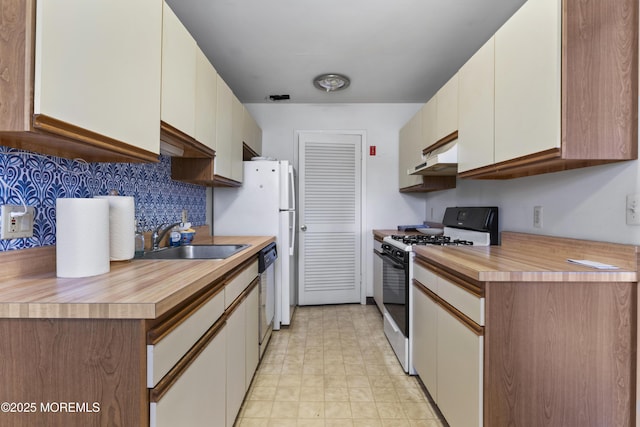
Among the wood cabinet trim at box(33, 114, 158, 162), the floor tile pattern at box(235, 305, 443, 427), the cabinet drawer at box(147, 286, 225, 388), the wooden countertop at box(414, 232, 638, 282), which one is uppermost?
the wood cabinet trim at box(33, 114, 158, 162)

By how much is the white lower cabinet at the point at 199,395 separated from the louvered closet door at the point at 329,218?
2270mm

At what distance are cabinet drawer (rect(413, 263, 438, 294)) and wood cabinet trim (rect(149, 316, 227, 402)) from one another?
3.62 feet

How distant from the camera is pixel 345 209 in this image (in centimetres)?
371

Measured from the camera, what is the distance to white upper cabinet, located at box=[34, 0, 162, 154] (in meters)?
0.82

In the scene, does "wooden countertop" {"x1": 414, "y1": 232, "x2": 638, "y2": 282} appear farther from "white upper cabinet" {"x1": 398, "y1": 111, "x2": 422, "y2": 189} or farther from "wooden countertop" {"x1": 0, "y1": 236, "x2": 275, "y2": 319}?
"white upper cabinet" {"x1": 398, "y1": 111, "x2": 422, "y2": 189}

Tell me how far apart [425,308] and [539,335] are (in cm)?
68

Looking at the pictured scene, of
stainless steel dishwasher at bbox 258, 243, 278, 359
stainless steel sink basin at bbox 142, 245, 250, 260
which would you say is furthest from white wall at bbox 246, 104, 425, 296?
stainless steel sink basin at bbox 142, 245, 250, 260

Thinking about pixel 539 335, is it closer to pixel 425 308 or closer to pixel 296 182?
pixel 425 308

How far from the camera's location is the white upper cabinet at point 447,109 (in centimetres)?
214

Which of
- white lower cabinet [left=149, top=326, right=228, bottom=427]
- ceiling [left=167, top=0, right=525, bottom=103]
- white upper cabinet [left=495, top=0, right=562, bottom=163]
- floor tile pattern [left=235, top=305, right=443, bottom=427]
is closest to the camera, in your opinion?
white lower cabinet [left=149, top=326, right=228, bottom=427]

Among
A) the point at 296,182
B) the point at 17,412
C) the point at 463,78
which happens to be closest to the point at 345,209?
the point at 296,182

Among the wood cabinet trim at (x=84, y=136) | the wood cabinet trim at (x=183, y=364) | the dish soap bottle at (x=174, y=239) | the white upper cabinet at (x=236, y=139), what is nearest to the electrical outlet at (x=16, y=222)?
the wood cabinet trim at (x=84, y=136)

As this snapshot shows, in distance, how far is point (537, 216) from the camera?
5.92 feet

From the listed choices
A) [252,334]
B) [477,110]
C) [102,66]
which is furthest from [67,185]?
[477,110]
